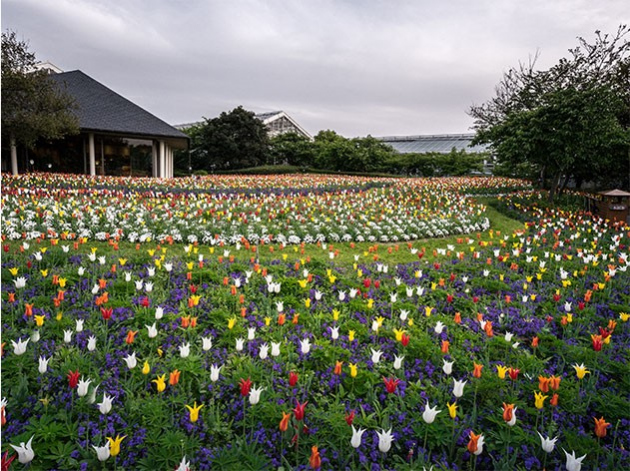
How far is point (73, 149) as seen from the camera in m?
25.3

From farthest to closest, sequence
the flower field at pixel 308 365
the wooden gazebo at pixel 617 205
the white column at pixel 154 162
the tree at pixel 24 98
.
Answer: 1. the white column at pixel 154 162
2. the tree at pixel 24 98
3. the wooden gazebo at pixel 617 205
4. the flower field at pixel 308 365

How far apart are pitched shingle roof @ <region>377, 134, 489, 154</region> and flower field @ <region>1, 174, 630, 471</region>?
2210 inches

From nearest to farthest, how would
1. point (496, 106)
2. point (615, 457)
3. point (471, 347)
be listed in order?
point (615, 457)
point (471, 347)
point (496, 106)

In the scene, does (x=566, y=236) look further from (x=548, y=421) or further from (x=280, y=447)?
(x=280, y=447)

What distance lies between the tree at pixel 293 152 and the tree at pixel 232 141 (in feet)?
12.4

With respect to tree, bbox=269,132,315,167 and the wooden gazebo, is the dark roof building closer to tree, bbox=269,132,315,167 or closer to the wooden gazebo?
tree, bbox=269,132,315,167

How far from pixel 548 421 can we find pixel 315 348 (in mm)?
1940

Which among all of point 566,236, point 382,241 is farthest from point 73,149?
point 566,236

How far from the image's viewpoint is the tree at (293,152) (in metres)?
44.3

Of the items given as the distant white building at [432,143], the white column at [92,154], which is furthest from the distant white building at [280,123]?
the white column at [92,154]

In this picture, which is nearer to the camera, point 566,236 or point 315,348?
point 315,348

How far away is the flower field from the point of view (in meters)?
2.71

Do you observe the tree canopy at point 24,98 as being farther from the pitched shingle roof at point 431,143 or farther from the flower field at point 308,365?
the pitched shingle roof at point 431,143

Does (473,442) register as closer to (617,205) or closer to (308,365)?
(308,365)
